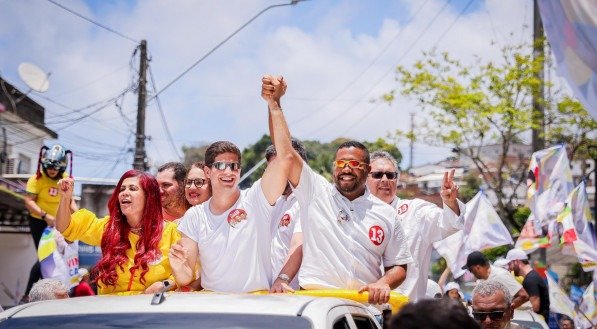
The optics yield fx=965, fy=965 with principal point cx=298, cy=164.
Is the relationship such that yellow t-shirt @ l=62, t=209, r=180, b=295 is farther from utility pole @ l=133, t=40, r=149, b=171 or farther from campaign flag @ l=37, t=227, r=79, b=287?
utility pole @ l=133, t=40, r=149, b=171

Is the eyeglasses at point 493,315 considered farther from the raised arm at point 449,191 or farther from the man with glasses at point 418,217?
the raised arm at point 449,191

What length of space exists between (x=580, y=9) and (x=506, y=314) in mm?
2039

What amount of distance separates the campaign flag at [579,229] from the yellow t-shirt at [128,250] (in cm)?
750

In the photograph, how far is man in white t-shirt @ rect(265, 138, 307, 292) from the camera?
602 centimetres

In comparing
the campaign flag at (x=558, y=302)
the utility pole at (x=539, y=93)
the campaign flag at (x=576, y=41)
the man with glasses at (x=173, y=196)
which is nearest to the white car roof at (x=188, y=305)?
the campaign flag at (x=576, y=41)

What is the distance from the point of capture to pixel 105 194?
73.1 feet

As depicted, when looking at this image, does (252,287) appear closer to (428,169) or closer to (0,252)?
(0,252)

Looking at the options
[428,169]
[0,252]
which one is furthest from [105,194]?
[428,169]

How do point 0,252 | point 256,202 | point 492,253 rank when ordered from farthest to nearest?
point 492,253 < point 0,252 < point 256,202

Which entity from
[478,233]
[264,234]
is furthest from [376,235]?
[478,233]

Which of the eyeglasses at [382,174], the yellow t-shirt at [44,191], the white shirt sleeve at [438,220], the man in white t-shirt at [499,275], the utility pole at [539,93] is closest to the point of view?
the white shirt sleeve at [438,220]

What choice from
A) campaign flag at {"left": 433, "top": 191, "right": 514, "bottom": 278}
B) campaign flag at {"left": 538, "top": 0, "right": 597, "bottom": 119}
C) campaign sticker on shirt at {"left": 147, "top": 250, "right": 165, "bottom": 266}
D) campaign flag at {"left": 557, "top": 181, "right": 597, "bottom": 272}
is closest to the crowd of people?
campaign sticker on shirt at {"left": 147, "top": 250, "right": 165, "bottom": 266}

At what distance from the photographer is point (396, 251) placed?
19.4 ft

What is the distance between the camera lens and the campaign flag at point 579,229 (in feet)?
40.2
